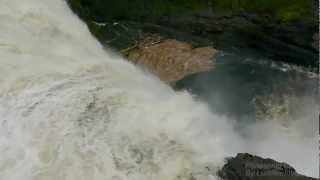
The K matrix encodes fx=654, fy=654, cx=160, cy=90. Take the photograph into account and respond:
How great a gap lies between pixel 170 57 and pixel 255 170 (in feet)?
17.9

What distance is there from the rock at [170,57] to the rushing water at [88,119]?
585 millimetres

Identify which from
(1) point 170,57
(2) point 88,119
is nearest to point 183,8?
(1) point 170,57

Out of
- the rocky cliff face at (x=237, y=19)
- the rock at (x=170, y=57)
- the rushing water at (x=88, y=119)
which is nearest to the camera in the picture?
the rushing water at (x=88, y=119)

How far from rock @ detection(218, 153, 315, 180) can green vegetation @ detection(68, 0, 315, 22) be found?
18.0ft

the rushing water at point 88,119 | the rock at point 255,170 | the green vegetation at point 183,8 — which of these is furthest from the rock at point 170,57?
the rock at point 255,170

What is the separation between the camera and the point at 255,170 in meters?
12.3

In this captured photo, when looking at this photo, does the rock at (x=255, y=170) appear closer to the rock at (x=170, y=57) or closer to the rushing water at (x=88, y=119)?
the rushing water at (x=88, y=119)

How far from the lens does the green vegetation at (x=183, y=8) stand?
55.7 feet

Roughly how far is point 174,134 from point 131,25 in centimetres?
531

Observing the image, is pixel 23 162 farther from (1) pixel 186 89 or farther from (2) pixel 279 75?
(2) pixel 279 75

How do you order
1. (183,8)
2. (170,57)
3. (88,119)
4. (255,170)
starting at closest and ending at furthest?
(255,170), (88,119), (170,57), (183,8)

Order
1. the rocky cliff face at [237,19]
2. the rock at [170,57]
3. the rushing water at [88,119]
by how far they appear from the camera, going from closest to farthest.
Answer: the rushing water at [88,119], the rock at [170,57], the rocky cliff face at [237,19]

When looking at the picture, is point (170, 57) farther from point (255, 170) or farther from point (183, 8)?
point (255, 170)

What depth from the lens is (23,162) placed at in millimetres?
11898
